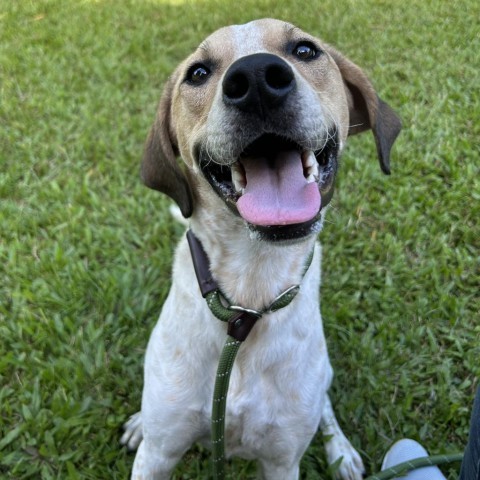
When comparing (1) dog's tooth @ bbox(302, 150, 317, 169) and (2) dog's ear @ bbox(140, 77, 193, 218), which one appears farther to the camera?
(2) dog's ear @ bbox(140, 77, 193, 218)

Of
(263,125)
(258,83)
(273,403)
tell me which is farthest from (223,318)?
(258,83)

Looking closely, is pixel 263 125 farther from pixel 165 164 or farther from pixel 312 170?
pixel 165 164

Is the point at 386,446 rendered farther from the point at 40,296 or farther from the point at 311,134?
the point at 40,296

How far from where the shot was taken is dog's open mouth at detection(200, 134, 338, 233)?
6.06 ft

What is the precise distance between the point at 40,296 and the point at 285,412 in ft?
6.98

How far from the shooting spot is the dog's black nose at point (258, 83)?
1696mm

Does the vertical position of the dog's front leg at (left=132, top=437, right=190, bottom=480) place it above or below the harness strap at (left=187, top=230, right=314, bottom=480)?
below

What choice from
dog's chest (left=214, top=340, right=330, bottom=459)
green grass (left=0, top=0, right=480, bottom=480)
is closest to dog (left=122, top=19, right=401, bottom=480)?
dog's chest (left=214, top=340, right=330, bottom=459)

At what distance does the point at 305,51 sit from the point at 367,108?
405 millimetres

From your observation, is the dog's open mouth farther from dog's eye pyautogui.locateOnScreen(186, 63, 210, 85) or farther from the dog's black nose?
dog's eye pyautogui.locateOnScreen(186, 63, 210, 85)

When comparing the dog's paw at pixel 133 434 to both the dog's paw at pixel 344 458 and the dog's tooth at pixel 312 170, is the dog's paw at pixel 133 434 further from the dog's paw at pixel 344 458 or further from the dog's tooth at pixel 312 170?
the dog's tooth at pixel 312 170

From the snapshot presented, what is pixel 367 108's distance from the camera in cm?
246

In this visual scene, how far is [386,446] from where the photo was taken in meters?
3.16

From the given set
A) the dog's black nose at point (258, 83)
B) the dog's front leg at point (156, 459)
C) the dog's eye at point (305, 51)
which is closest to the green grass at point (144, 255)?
the dog's front leg at point (156, 459)
